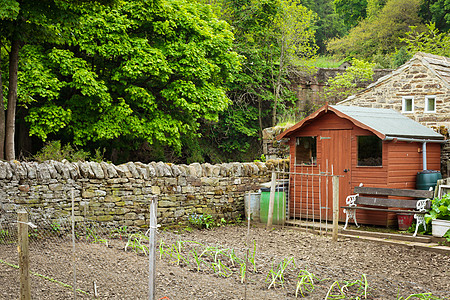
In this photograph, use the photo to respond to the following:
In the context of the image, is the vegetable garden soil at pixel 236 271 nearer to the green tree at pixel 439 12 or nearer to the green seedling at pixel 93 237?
the green seedling at pixel 93 237

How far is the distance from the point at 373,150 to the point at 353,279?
526cm

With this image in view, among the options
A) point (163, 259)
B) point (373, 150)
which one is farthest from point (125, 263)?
point (373, 150)

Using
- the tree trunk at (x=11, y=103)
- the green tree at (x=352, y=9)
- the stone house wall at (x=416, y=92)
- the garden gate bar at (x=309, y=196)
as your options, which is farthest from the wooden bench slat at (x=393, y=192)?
the green tree at (x=352, y=9)

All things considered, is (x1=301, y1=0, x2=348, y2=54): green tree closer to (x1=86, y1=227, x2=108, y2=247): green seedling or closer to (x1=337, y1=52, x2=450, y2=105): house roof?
(x1=337, y1=52, x2=450, y2=105): house roof

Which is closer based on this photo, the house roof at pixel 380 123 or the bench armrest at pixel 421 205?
the bench armrest at pixel 421 205

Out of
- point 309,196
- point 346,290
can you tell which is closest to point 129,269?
point 346,290

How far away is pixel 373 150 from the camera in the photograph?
1146cm

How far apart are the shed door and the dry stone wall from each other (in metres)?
2.10

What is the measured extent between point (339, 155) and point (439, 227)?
313 centimetres

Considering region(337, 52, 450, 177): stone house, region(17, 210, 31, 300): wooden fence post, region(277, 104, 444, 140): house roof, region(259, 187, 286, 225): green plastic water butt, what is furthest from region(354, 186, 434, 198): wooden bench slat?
region(17, 210, 31, 300): wooden fence post

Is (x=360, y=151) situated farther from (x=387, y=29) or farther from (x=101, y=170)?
(x=387, y=29)

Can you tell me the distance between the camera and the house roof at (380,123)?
11195mm

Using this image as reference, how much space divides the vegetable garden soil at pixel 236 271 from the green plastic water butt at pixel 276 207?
1.90 meters

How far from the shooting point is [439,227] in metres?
9.66
